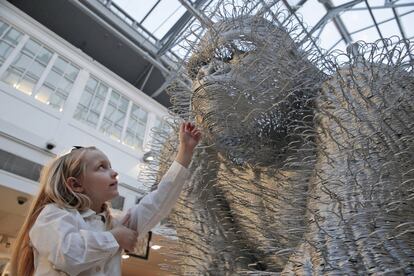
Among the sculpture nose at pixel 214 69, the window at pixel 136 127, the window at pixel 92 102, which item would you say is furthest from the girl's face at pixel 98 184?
the window at pixel 136 127

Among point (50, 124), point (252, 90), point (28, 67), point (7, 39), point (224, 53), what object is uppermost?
point (7, 39)

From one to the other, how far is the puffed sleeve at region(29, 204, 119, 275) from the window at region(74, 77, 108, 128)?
203 inches

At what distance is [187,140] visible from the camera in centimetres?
68

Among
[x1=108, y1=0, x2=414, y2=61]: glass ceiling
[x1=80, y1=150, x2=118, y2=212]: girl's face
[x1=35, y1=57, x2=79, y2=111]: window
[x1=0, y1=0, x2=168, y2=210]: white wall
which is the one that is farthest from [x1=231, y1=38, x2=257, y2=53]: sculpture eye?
[x1=108, y1=0, x2=414, y2=61]: glass ceiling

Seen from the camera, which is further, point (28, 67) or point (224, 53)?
point (28, 67)

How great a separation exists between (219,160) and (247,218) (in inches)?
4.8

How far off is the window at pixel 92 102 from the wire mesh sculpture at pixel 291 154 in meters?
5.07

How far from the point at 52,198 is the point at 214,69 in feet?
1.14

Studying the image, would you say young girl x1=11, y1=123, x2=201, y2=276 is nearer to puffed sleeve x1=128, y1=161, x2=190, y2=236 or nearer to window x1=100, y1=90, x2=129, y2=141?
puffed sleeve x1=128, y1=161, x2=190, y2=236

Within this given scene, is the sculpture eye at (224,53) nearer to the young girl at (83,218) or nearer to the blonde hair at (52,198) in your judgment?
the young girl at (83,218)

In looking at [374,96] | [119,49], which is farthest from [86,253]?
[119,49]

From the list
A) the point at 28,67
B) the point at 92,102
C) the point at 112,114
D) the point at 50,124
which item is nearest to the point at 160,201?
the point at 50,124

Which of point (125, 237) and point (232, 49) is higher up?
point (232, 49)

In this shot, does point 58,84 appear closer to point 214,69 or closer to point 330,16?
point 330,16
